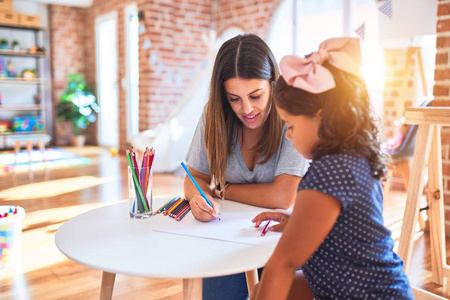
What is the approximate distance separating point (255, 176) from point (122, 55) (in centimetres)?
547

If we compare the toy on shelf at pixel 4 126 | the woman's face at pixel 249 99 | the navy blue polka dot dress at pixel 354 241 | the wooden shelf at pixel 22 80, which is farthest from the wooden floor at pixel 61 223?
the wooden shelf at pixel 22 80

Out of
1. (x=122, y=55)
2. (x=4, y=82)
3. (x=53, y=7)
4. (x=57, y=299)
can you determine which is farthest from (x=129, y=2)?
(x=57, y=299)

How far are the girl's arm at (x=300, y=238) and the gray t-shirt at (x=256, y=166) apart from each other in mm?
562

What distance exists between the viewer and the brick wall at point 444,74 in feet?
8.20

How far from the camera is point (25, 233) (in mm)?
2705

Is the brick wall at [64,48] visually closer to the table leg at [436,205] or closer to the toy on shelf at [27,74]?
the toy on shelf at [27,74]

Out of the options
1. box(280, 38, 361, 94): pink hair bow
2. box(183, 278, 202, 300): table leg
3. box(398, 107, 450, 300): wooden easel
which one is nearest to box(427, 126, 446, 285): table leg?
box(398, 107, 450, 300): wooden easel

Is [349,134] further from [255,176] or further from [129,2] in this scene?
[129,2]

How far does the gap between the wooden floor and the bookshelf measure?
2655 millimetres

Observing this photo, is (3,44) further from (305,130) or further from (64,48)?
(305,130)

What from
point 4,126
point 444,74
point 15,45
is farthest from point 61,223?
point 15,45

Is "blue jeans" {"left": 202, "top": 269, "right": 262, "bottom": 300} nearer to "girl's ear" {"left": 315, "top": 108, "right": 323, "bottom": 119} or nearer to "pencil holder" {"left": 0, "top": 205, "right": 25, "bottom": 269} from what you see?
"girl's ear" {"left": 315, "top": 108, "right": 323, "bottom": 119}

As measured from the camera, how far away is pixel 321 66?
0.84 m

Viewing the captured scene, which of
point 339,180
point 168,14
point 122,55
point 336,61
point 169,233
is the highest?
point 168,14
